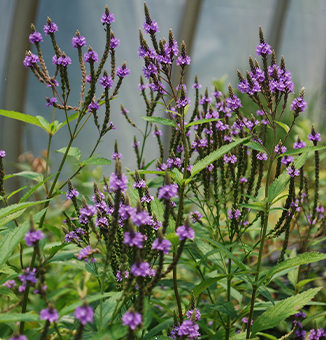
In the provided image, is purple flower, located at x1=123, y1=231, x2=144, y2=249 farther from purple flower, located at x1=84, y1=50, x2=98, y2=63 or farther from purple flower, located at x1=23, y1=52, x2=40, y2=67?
purple flower, located at x1=23, y1=52, x2=40, y2=67

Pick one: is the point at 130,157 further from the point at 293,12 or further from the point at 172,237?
the point at 293,12

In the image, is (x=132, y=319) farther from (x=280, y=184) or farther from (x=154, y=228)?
(x=280, y=184)

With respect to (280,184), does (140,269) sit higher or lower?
lower

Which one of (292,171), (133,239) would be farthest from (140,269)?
(292,171)

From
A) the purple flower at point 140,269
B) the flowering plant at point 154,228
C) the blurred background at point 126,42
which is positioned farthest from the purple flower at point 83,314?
the blurred background at point 126,42

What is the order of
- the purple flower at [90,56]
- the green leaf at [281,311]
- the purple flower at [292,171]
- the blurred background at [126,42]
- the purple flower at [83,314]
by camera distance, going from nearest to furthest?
the purple flower at [83,314]
the green leaf at [281,311]
the purple flower at [292,171]
the purple flower at [90,56]
the blurred background at [126,42]

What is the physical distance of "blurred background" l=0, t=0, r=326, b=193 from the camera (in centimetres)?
393

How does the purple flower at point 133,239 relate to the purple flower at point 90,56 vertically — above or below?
below

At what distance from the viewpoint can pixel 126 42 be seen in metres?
4.64

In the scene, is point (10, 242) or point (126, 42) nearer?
point (10, 242)

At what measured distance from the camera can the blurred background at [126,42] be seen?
12.9 ft

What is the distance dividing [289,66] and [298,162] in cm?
661

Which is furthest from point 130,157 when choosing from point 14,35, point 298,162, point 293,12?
point 293,12

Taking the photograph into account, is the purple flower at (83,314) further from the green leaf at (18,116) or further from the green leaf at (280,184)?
the green leaf at (18,116)
